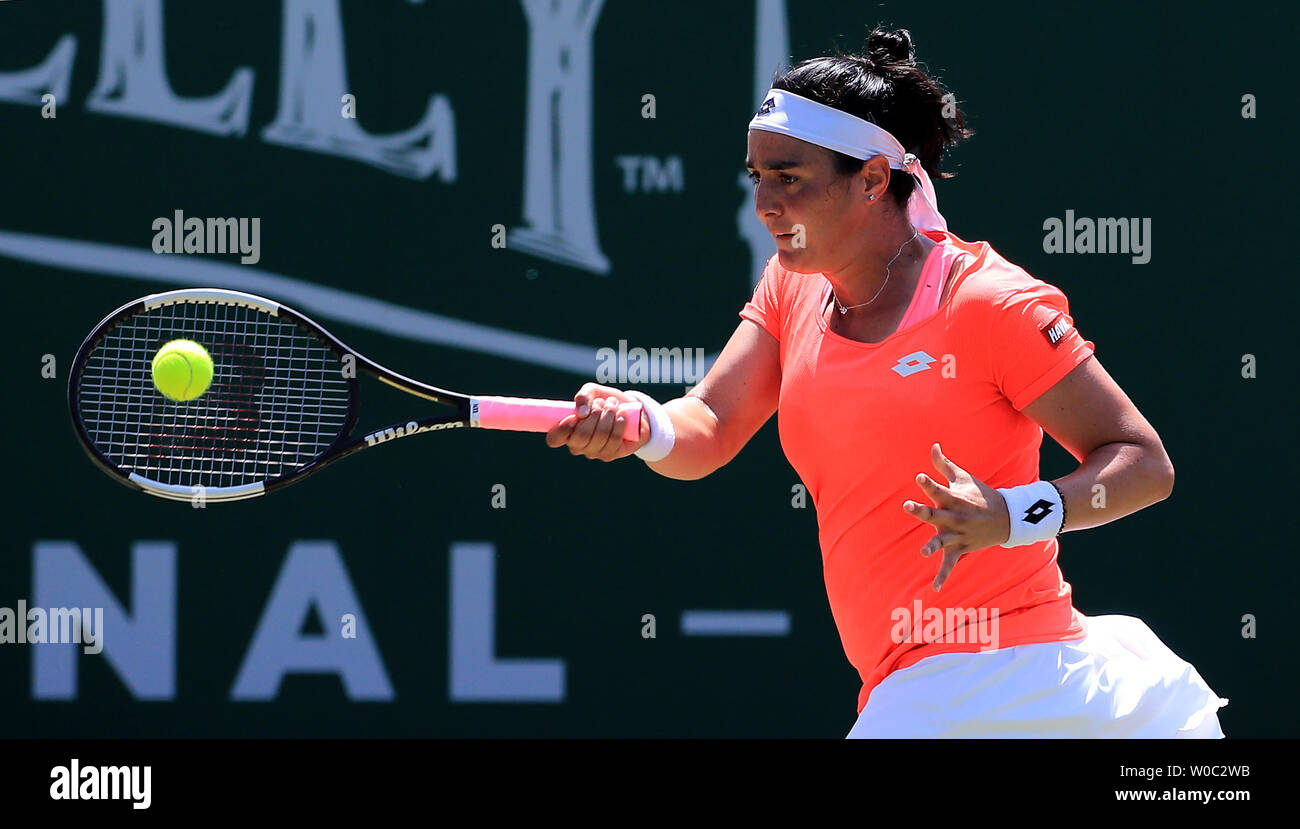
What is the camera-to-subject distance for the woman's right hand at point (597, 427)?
2.56 metres

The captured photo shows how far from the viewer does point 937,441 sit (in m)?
2.31

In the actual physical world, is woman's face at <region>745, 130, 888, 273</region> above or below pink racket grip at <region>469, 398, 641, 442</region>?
above

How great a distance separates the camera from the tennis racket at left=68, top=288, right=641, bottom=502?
2691 mm

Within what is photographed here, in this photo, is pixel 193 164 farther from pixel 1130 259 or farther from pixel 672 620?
pixel 1130 259

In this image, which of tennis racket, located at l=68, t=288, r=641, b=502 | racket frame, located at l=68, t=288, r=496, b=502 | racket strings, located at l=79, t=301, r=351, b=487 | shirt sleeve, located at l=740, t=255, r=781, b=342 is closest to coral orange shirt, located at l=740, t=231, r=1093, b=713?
shirt sleeve, located at l=740, t=255, r=781, b=342

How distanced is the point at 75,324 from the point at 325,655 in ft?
3.75

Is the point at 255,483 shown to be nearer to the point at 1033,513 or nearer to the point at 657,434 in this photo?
the point at 657,434

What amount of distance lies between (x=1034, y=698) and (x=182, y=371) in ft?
5.14

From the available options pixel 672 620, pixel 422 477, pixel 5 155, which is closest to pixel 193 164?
pixel 5 155

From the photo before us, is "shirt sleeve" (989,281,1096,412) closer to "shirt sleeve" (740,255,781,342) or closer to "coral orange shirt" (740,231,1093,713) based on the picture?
"coral orange shirt" (740,231,1093,713)

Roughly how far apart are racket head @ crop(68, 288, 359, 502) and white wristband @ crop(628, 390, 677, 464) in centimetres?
55

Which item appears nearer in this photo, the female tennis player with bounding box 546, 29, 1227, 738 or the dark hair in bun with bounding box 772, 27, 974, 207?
the female tennis player with bounding box 546, 29, 1227, 738

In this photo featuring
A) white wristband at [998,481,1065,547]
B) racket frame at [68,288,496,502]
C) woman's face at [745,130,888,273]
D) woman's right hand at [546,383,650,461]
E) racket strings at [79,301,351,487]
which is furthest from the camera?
racket strings at [79,301,351,487]

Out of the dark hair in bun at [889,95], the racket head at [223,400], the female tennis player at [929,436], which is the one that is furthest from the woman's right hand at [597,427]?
the dark hair in bun at [889,95]
